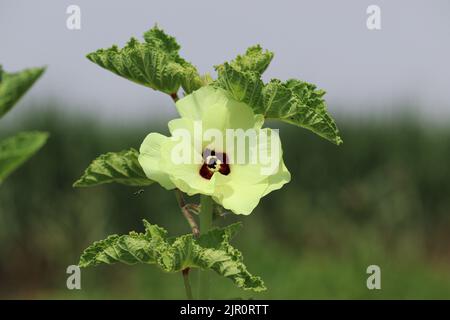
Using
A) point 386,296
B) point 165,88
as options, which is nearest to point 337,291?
point 386,296

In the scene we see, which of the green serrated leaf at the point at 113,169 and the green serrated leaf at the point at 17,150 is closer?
the green serrated leaf at the point at 17,150

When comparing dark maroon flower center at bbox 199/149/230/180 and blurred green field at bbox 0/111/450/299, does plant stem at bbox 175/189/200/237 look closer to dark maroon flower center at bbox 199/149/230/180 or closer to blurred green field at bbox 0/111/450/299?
dark maroon flower center at bbox 199/149/230/180

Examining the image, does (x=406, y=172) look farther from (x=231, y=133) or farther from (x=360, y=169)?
(x=231, y=133)

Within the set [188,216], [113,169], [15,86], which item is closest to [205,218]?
[188,216]

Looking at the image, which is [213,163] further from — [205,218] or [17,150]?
[17,150]

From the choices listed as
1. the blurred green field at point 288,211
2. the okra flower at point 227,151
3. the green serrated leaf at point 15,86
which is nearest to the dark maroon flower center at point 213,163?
the okra flower at point 227,151

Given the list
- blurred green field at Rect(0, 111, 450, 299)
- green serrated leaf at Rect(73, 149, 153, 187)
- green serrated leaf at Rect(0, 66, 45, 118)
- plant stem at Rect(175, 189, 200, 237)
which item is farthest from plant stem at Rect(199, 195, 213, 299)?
blurred green field at Rect(0, 111, 450, 299)

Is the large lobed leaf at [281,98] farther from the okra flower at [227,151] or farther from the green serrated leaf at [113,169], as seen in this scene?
the green serrated leaf at [113,169]
